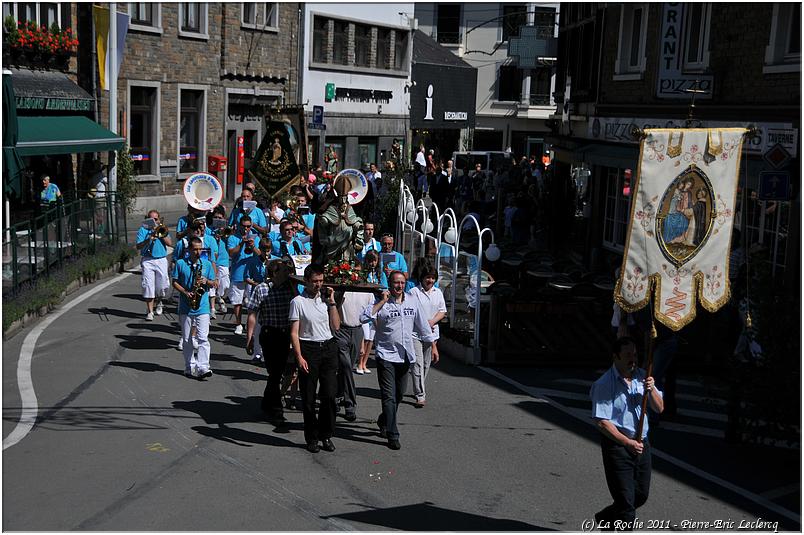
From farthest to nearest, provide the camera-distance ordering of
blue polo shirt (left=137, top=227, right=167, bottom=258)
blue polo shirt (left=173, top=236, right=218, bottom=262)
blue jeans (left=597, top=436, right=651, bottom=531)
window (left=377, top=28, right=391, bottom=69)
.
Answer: window (left=377, top=28, right=391, bottom=69), blue polo shirt (left=137, top=227, right=167, bottom=258), blue polo shirt (left=173, top=236, right=218, bottom=262), blue jeans (left=597, top=436, right=651, bottom=531)

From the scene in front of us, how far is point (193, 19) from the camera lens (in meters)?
33.5

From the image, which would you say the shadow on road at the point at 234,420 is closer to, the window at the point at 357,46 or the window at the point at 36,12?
the window at the point at 36,12

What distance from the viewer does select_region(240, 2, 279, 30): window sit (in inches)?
1404

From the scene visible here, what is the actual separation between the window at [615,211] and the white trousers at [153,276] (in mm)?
9908

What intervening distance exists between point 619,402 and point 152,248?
420 inches

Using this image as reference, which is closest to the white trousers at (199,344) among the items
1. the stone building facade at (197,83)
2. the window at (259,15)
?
the stone building facade at (197,83)

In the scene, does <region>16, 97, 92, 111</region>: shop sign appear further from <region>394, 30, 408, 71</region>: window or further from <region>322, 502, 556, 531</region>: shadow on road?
<region>394, 30, 408, 71</region>: window

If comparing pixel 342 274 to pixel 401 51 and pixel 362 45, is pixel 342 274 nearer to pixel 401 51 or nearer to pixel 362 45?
pixel 362 45

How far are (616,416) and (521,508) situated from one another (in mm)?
1599

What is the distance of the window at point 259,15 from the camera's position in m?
35.7

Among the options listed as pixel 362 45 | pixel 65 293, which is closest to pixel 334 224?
pixel 65 293

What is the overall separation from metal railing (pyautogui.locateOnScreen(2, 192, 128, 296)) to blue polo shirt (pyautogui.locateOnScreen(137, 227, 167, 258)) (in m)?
1.77

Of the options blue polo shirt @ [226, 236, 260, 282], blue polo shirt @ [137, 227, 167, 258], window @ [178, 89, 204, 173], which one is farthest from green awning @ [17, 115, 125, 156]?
blue polo shirt @ [226, 236, 260, 282]

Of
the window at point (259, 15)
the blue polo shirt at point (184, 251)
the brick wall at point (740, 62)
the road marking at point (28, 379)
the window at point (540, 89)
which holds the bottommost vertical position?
the road marking at point (28, 379)
